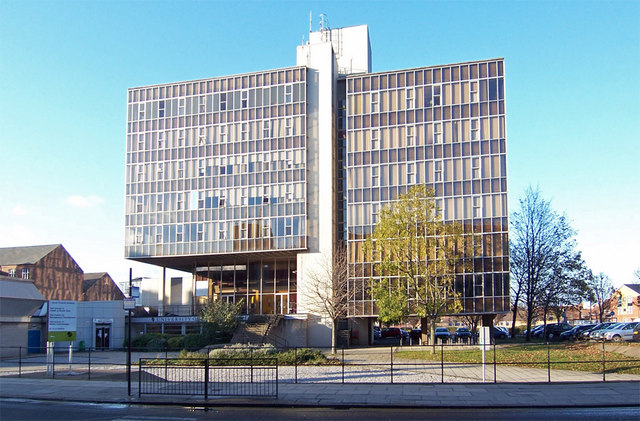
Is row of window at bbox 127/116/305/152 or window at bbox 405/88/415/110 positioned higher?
window at bbox 405/88/415/110

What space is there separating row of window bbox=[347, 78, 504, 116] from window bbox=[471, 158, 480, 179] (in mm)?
5422

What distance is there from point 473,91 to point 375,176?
11.6 meters

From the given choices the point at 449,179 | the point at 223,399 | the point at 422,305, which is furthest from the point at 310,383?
the point at 449,179

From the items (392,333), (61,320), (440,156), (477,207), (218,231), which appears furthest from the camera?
(392,333)

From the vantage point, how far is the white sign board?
29.2 meters

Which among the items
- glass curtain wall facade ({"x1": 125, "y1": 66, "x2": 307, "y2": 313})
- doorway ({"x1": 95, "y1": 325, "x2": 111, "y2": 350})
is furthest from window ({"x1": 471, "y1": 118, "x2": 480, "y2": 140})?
doorway ({"x1": 95, "y1": 325, "x2": 111, "y2": 350})

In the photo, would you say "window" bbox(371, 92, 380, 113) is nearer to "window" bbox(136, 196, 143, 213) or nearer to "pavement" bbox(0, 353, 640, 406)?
"window" bbox(136, 196, 143, 213)

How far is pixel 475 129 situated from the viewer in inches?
2069

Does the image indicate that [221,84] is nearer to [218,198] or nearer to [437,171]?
[218,198]

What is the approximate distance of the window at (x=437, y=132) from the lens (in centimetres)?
5344

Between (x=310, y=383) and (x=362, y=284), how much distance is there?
3128 cm

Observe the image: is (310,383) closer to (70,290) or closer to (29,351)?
(29,351)

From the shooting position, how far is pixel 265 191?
56.0m

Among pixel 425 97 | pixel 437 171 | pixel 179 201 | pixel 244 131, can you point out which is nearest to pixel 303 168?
pixel 244 131
